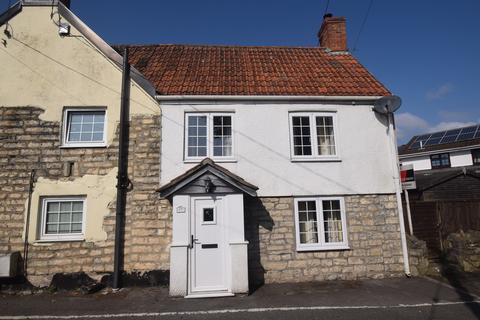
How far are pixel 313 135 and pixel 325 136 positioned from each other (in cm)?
48

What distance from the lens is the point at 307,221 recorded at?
9.23 m

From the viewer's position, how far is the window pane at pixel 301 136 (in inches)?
378

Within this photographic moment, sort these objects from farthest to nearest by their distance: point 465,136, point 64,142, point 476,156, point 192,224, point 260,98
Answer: point 465,136 < point 476,156 < point 260,98 < point 64,142 < point 192,224

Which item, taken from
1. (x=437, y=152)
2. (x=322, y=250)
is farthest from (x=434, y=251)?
(x=437, y=152)

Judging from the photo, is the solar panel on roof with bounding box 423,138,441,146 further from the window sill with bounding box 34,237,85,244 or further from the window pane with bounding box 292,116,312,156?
the window sill with bounding box 34,237,85,244

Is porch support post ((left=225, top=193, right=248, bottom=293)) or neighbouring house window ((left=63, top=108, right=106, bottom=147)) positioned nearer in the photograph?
porch support post ((left=225, top=193, right=248, bottom=293))

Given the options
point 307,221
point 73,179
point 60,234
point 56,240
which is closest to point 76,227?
point 60,234

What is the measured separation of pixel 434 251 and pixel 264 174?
651cm

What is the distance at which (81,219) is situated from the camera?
8703 mm

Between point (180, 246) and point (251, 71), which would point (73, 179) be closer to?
point (180, 246)

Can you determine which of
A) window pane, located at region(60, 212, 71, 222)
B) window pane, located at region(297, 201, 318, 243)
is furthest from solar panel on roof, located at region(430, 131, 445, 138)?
window pane, located at region(60, 212, 71, 222)

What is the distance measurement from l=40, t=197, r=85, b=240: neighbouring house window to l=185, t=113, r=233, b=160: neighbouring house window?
3447 millimetres

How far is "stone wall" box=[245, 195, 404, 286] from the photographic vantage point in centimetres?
877

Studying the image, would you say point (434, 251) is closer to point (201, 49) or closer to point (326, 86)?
point (326, 86)
